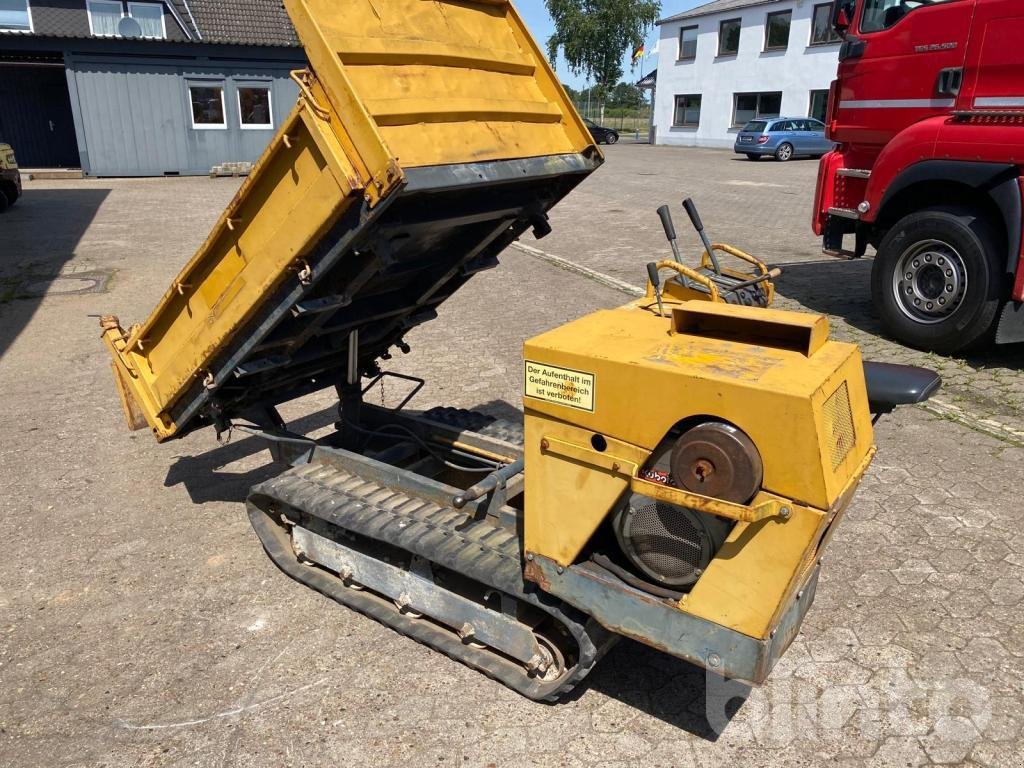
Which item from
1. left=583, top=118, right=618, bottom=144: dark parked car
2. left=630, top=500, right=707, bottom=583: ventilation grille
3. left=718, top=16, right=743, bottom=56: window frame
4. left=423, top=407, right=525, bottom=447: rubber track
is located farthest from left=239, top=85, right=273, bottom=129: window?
left=630, top=500, right=707, bottom=583: ventilation grille

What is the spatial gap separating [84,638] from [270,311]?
165 centimetres

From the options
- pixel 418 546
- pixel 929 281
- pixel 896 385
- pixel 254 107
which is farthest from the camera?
pixel 254 107

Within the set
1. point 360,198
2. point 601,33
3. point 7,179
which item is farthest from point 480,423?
point 601,33

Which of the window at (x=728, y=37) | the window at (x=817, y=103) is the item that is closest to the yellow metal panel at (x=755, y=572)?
the window at (x=817, y=103)

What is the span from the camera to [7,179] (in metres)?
15.5

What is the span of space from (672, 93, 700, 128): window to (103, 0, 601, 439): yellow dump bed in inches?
1339

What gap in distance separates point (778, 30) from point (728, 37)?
9.04ft

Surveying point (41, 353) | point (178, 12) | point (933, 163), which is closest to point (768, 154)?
point (178, 12)

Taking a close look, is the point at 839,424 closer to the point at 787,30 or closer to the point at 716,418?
the point at 716,418

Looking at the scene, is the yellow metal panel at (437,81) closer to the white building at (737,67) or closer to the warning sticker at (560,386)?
the warning sticker at (560,386)

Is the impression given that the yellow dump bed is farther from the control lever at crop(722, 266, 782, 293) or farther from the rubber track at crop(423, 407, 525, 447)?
the control lever at crop(722, 266, 782, 293)

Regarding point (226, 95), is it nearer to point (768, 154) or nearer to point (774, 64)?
point (768, 154)

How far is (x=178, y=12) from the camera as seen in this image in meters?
22.7

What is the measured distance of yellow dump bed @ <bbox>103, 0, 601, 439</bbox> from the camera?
272cm
